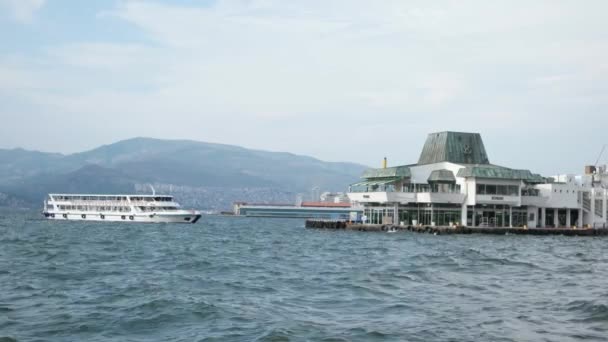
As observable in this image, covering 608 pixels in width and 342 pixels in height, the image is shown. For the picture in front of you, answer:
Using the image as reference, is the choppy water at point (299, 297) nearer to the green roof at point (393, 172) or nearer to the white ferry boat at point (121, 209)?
the green roof at point (393, 172)

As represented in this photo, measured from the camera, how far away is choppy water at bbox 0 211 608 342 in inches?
957

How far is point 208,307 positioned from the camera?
28.8m

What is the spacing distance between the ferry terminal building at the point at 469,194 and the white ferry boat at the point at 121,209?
1266 inches

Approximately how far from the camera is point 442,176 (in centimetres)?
10425

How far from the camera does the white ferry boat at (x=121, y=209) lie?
124m

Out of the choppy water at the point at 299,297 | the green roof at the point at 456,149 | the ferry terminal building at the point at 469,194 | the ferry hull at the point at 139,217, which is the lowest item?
the choppy water at the point at 299,297

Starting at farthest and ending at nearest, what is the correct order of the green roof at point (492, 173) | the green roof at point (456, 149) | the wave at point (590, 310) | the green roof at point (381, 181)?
the green roof at point (456, 149) → the green roof at point (381, 181) → the green roof at point (492, 173) → the wave at point (590, 310)

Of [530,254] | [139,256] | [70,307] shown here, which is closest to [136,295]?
[70,307]

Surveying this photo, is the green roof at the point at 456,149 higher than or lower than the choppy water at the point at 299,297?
higher

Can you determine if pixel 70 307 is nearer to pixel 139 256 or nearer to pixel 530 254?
pixel 139 256

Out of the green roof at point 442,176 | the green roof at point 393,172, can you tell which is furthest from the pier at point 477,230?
A: the green roof at point 442,176

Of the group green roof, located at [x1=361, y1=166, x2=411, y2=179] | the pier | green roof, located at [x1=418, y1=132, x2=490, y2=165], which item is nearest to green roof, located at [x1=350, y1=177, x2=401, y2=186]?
green roof, located at [x1=361, y1=166, x2=411, y2=179]

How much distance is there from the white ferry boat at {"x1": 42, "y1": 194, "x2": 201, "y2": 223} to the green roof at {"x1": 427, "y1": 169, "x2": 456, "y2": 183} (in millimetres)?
40973

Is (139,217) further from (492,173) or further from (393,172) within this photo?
(492,173)
